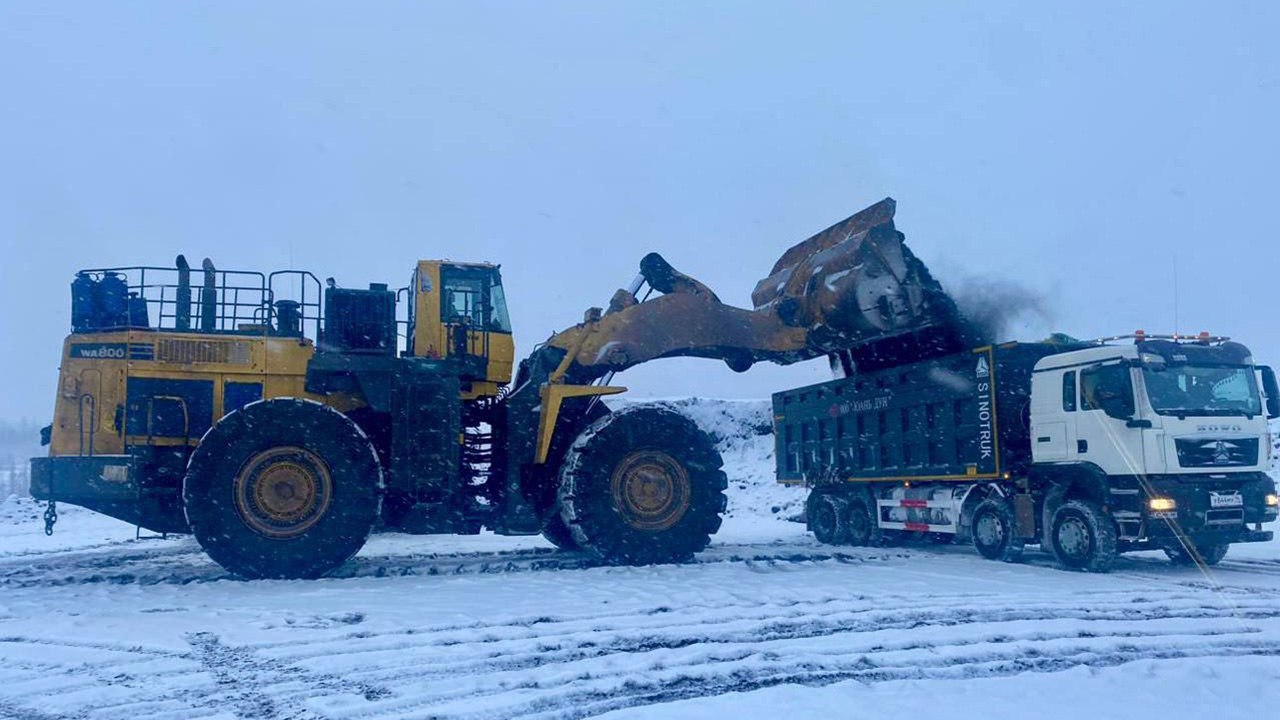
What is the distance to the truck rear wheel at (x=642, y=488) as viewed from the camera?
1259 cm

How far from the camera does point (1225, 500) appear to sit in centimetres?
1254

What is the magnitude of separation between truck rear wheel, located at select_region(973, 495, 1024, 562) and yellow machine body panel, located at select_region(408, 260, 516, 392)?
6613 mm

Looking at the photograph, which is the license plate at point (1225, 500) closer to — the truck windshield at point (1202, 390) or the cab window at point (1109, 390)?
the truck windshield at point (1202, 390)

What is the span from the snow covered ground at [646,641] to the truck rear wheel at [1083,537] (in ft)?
0.95

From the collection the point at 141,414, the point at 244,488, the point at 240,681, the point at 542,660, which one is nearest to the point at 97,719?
the point at 240,681

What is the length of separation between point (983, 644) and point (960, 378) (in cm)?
710

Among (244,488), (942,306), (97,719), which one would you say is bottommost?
(97,719)

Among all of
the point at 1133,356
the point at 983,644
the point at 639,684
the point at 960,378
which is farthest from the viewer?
the point at 960,378

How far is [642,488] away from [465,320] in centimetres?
303

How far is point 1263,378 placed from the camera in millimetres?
13273

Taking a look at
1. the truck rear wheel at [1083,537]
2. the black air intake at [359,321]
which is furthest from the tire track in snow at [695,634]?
the black air intake at [359,321]

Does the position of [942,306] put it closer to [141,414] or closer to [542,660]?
[542,660]

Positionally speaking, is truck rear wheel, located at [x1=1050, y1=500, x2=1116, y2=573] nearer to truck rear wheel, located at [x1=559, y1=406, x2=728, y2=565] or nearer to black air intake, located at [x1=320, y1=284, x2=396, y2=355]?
truck rear wheel, located at [x1=559, y1=406, x2=728, y2=565]

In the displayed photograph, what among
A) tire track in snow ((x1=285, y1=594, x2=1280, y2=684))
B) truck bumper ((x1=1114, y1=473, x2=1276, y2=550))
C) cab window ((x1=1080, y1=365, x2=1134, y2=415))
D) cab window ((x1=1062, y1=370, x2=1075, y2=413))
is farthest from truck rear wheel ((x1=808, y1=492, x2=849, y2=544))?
tire track in snow ((x1=285, y1=594, x2=1280, y2=684))
